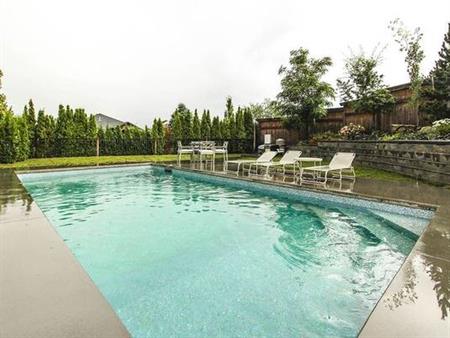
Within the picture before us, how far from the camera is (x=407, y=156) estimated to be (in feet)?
25.5

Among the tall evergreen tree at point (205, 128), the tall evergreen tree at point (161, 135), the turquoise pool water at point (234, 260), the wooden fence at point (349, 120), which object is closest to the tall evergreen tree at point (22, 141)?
the tall evergreen tree at point (161, 135)

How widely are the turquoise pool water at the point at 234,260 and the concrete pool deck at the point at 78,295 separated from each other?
1.89 feet

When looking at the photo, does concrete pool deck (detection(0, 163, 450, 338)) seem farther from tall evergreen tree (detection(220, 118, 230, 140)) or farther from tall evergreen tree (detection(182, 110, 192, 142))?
tall evergreen tree (detection(220, 118, 230, 140))

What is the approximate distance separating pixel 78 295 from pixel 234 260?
2.04 metres

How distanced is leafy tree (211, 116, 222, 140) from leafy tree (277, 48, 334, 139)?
573 cm

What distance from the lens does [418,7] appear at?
11211mm

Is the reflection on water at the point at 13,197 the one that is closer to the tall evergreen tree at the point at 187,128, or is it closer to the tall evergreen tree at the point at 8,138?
the tall evergreen tree at the point at 8,138

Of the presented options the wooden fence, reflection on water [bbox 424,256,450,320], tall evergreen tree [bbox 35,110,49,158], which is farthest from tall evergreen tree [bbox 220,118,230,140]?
reflection on water [bbox 424,256,450,320]

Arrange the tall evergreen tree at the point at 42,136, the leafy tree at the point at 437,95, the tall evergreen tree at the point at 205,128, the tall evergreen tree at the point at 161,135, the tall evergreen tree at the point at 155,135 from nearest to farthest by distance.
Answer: the leafy tree at the point at 437,95 < the tall evergreen tree at the point at 42,136 < the tall evergreen tree at the point at 155,135 < the tall evergreen tree at the point at 161,135 < the tall evergreen tree at the point at 205,128

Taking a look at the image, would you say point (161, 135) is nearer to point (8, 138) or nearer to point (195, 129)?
point (195, 129)

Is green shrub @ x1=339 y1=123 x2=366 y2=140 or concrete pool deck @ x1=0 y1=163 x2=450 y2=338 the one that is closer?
concrete pool deck @ x1=0 y1=163 x2=450 y2=338

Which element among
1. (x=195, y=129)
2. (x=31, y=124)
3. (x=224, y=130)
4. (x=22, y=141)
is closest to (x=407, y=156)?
(x=224, y=130)

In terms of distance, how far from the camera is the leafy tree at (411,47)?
1084 cm

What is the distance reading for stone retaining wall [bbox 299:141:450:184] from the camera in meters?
6.36
